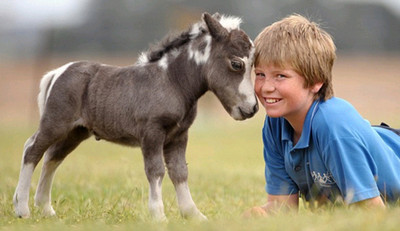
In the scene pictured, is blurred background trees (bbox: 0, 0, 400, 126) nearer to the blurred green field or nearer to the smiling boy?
the blurred green field

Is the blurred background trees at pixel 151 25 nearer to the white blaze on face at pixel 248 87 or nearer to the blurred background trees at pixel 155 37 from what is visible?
the blurred background trees at pixel 155 37

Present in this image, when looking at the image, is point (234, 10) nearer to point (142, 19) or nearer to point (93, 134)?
point (142, 19)

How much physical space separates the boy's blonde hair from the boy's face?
50mm

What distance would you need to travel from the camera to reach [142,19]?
39.3m

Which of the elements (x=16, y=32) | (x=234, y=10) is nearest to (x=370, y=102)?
(x=234, y=10)

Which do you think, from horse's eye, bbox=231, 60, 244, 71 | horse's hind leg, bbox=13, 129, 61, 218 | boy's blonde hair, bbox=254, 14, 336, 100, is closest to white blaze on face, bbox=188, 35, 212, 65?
horse's eye, bbox=231, 60, 244, 71

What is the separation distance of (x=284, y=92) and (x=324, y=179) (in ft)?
2.59

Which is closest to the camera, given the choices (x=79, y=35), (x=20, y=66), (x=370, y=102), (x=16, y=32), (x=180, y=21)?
(x=180, y=21)

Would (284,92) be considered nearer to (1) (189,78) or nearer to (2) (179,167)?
(1) (189,78)

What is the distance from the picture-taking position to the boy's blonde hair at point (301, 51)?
520 cm

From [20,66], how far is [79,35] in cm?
573

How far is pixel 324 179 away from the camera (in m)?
5.27

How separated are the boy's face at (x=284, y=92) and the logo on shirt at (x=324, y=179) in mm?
507

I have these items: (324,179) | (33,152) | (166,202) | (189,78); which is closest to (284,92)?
(324,179)
